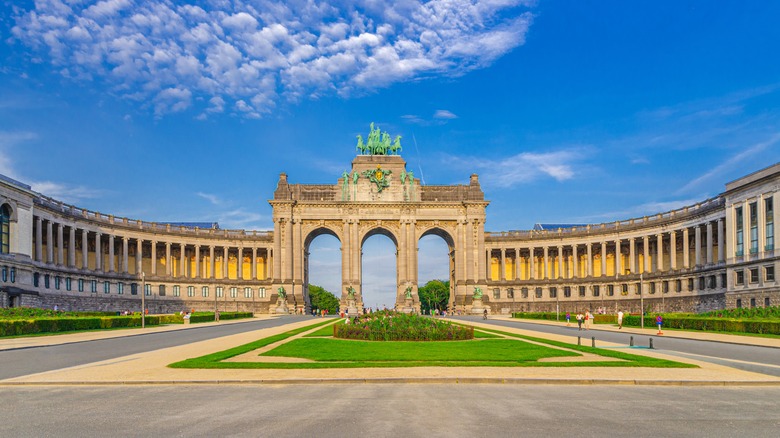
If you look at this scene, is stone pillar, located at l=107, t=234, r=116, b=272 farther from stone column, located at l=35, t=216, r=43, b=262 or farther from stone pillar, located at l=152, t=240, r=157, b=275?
stone column, located at l=35, t=216, r=43, b=262

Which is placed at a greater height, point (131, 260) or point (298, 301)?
point (131, 260)

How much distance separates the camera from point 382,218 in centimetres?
11788

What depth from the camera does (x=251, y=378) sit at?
20.6m

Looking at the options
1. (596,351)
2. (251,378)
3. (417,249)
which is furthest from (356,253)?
(251,378)

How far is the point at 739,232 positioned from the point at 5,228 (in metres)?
87.2

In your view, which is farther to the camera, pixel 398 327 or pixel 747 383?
pixel 398 327

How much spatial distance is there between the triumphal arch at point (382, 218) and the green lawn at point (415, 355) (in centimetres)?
7888

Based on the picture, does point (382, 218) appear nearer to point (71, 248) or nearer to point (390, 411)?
point (71, 248)

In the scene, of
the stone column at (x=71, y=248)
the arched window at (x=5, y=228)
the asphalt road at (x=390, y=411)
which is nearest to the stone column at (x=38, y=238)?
the arched window at (x=5, y=228)

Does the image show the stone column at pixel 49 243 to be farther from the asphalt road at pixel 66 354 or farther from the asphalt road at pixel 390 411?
the asphalt road at pixel 390 411

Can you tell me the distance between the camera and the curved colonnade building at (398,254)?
3713 inches

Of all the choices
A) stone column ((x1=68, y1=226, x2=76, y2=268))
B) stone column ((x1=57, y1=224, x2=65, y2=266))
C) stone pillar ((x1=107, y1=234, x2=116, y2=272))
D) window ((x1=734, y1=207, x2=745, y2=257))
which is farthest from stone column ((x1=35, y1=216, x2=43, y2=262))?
window ((x1=734, y1=207, x2=745, y2=257))

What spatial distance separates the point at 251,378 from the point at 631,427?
1233cm

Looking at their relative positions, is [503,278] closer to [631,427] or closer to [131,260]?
[131,260]
